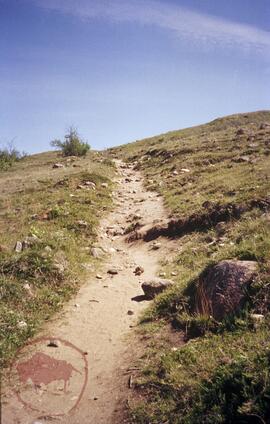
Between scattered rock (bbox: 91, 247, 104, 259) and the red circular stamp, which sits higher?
scattered rock (bbox: 91, 247, 104, 259)

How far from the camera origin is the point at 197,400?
457cm

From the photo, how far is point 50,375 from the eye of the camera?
5.50 m

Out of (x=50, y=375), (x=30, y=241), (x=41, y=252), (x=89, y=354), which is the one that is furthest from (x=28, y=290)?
(x=50, y=375)

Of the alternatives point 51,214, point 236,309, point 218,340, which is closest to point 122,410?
point 218,340

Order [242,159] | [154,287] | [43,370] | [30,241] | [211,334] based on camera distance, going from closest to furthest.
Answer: [43,370], [211,334], [154,287], [30,241], [242,159]

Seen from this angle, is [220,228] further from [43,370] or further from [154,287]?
[43,370]

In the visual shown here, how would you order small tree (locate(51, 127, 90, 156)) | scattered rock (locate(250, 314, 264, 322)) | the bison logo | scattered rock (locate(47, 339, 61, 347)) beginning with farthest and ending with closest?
small tree (locate(51, 127, 90, 156)) < scattered rock (locate(47, 339, 61, 347)) < scattered rock (locate(250, 314, 264, 322)) < the bison logo

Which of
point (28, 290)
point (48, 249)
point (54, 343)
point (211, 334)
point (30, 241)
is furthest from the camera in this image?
point (30, 241)

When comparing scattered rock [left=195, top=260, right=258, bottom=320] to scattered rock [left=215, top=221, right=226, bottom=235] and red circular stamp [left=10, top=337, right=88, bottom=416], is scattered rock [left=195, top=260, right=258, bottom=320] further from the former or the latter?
scattered rock [left=215, top=221, right=226, bottom=235]

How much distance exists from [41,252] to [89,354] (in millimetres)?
3316

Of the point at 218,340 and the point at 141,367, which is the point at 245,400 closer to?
the point at 218,340

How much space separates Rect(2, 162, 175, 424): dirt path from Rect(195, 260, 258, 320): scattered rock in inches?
56.7

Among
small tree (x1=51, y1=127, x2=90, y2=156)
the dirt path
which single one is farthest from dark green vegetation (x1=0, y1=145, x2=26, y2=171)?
the dirt path

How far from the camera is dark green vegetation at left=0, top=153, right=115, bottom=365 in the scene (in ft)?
22.5
